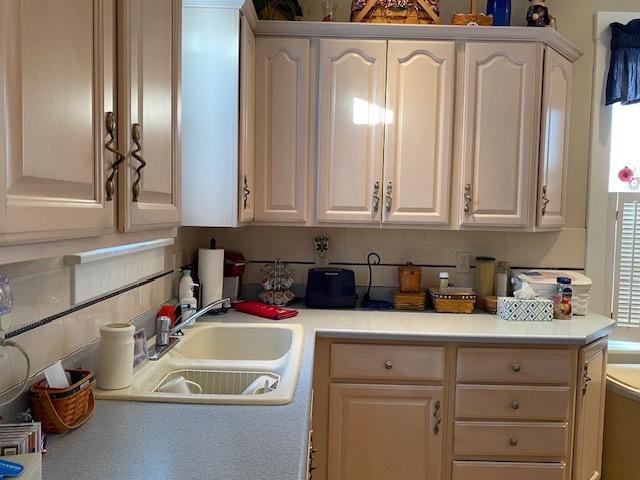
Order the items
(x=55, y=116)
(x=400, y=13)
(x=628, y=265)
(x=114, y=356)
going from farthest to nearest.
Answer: (x=628, y=265) → (x=400, y=13) → (x=114, y=356) → (x=55, y=116)

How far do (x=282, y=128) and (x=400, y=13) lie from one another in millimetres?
782

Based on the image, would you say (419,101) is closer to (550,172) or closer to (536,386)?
(550,172)

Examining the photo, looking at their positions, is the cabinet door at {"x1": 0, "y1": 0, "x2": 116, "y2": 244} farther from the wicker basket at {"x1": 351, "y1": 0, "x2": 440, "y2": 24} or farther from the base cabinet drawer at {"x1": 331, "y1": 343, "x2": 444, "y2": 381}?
the wicker basket at {"x1": 351, "y1": 0, "x2": 440, "y2": 24}

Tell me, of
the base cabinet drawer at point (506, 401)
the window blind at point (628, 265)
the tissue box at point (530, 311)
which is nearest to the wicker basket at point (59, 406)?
the base cabinet drawer at point (506, 401)

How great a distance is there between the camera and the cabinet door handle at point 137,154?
3.47ft

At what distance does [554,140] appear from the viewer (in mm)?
2557

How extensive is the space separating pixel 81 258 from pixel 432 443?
5.20 feet

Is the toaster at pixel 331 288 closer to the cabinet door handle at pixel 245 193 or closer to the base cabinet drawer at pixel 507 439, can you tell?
the cabinet door handle at pixel 245 193

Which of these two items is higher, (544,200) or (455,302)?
(544,200)

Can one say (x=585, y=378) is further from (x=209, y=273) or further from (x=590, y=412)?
(x=209, y=273)

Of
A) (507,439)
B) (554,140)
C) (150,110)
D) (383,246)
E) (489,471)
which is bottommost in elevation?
(489,471)

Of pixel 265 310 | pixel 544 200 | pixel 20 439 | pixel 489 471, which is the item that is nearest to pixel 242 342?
pixel 265 310

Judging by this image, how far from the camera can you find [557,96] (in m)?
2.56

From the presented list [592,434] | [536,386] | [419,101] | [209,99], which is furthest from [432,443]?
[209,99]
